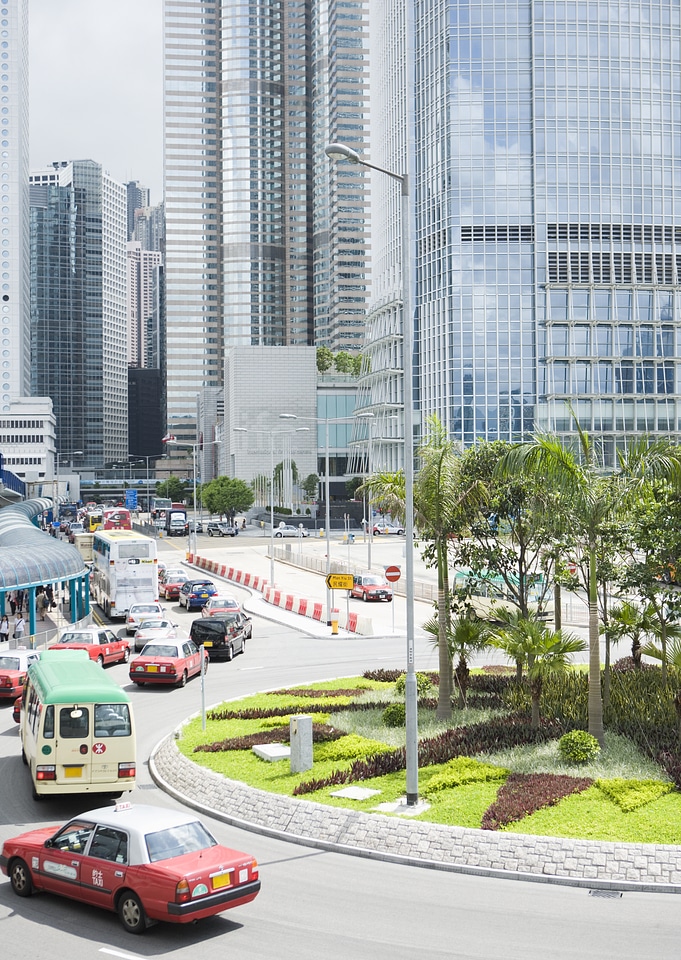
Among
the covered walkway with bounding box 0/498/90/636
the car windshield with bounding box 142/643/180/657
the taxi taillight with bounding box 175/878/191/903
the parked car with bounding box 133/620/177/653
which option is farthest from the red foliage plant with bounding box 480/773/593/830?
the covered walkway with bounding box 0/498/90/636

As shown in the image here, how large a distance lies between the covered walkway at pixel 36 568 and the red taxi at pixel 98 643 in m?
4.31

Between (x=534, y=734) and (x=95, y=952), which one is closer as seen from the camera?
(x=95, y=952)

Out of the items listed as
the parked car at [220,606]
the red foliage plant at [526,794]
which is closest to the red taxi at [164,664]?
the parked car at [220,606]

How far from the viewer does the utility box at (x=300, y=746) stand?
18844mm

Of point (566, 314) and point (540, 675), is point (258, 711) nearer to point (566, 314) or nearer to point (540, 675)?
point (540, 675)

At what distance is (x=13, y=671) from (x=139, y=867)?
17.9 m

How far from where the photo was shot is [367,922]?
40.3ft

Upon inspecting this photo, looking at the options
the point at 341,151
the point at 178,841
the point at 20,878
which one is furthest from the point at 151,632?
the point at 178,841

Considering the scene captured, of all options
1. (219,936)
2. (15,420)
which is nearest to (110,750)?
(219,936)

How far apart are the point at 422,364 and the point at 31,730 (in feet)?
325

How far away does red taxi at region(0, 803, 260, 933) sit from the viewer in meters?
11.6

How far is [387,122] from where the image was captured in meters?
126

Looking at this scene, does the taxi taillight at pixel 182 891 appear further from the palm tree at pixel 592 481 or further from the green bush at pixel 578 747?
the palm tree at pixel 592 481

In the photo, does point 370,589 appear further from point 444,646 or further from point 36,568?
point 444,646
